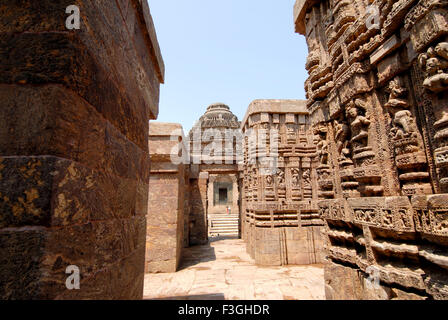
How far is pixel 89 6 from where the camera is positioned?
1181 millimetres

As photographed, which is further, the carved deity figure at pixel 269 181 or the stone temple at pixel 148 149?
the carved deity figure at pixel 269 181

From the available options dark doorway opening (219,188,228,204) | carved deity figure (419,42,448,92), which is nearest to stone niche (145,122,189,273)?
carved deity figure (419,42,448,92)

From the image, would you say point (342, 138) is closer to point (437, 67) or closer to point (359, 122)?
point (359, 122)

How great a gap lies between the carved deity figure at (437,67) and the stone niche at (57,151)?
2384 millimetres

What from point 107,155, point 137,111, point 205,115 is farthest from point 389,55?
point 205,115

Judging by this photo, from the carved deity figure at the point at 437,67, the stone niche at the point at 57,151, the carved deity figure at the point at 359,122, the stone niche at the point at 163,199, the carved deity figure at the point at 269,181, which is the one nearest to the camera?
the stone niche at the point at 57,151

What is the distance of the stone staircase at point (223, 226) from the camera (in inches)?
560

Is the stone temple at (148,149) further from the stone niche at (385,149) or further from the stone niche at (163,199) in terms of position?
the stone niche at (163,199)

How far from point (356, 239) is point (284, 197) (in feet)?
14.0

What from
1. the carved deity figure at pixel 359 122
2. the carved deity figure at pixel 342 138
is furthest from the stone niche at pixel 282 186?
the carved deity figure at pixel 359 122

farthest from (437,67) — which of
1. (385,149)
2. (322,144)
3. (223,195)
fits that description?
(223,195)

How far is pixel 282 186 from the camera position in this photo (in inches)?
281
